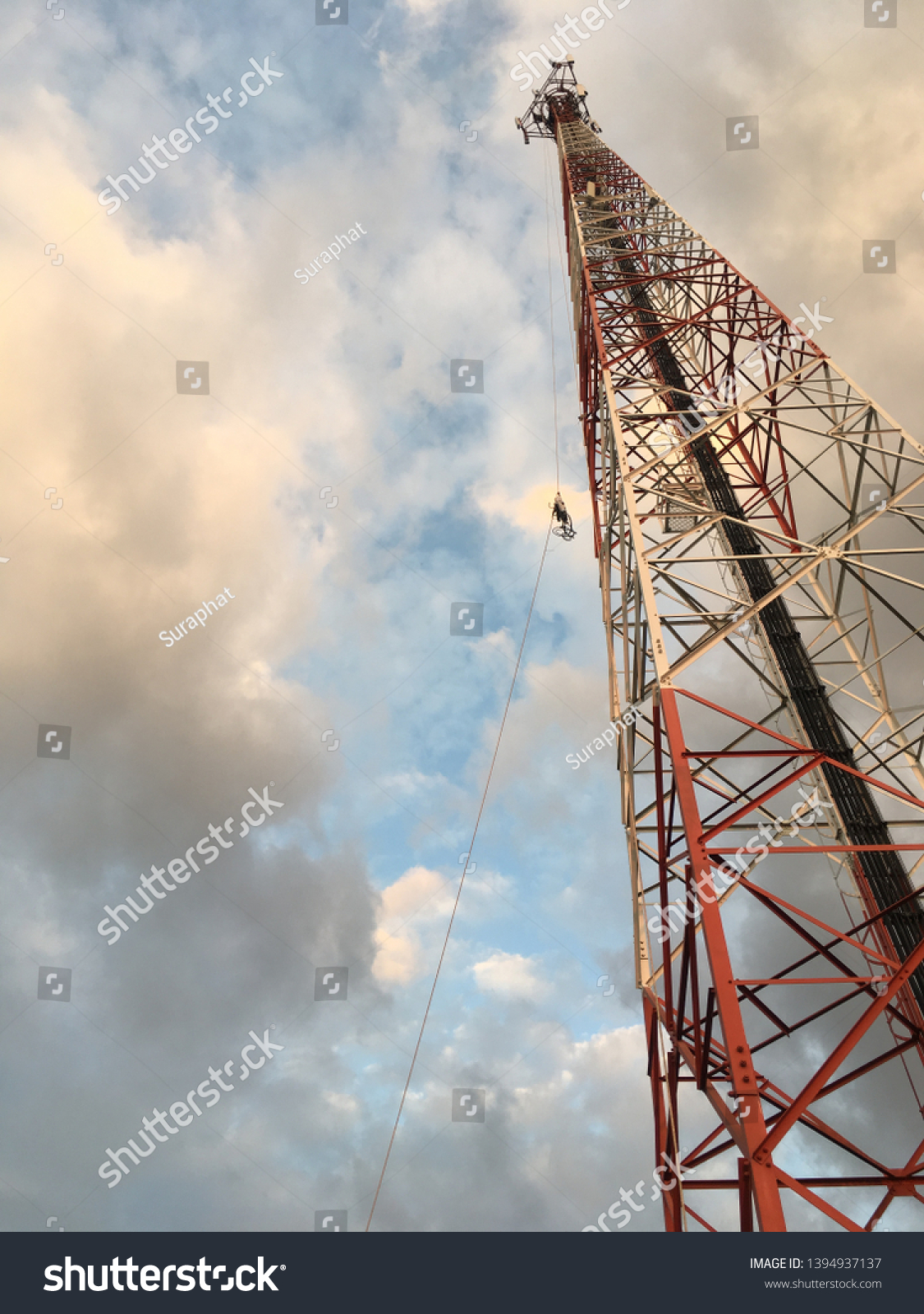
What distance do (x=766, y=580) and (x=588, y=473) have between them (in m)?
7.32

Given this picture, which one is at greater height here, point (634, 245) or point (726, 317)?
point (634, 245)

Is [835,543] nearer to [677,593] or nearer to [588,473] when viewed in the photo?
[677,593]

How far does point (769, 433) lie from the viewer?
62.3 ft

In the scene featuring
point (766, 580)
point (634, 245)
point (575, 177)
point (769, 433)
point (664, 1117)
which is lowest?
point (664, 1117)

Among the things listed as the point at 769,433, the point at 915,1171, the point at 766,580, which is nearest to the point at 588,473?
the point at 769,433

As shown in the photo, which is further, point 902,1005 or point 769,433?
point 769,433

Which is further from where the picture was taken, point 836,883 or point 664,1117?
point 836,883

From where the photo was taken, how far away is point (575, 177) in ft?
102
